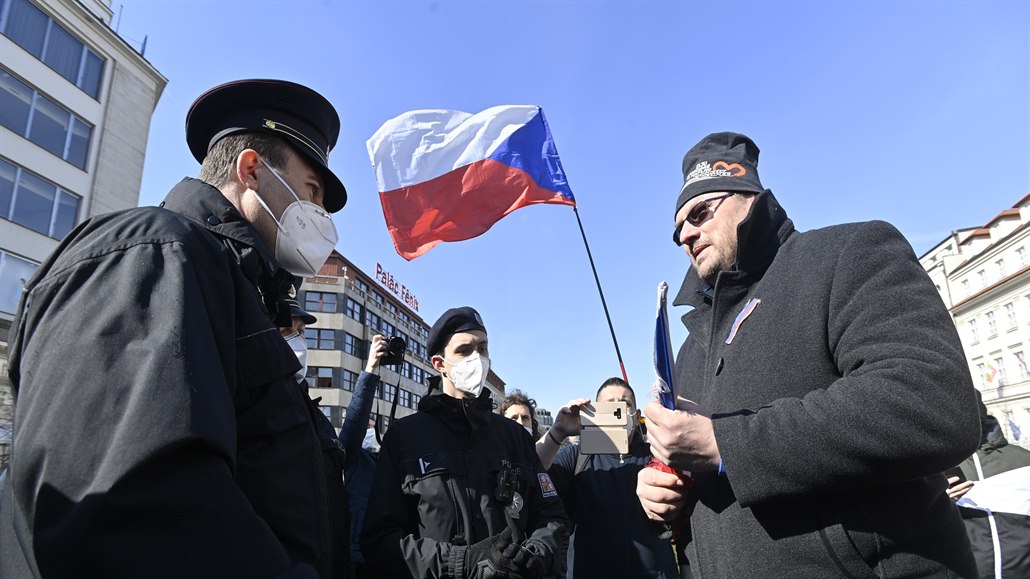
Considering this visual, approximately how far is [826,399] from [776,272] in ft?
1.78

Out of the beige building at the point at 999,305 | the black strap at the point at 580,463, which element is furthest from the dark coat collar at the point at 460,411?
the beige building at the point at 999,305

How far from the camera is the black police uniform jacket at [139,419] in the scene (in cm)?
93

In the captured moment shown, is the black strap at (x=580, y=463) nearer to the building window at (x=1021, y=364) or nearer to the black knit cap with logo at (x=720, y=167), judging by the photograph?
the black knit cap with logo at (x=720, y=167)

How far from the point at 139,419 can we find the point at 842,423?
156cm

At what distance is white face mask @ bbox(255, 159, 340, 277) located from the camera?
1990 mm

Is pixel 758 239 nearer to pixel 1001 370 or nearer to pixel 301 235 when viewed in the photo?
pixel 301 235

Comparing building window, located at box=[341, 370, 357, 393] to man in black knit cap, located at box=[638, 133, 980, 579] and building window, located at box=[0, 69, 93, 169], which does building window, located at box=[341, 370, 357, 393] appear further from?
man in black knit cap, located at box=[638, 133, 980, 579]

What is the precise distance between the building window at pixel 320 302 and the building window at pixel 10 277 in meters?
30.9

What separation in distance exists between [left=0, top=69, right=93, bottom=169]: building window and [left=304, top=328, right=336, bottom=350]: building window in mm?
27739

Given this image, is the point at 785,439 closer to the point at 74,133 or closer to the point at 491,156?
the point at 491,156

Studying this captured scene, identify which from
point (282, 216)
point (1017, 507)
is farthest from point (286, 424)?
point (1017, 507)

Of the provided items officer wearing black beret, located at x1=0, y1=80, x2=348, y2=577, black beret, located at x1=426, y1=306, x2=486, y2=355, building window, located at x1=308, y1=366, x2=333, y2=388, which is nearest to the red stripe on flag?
black beret, located at x1=426, y1=306, x2=486, y2=355

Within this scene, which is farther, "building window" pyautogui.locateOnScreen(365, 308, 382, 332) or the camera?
"building window" pyautogui.locateOnScreen(365, 308, 382, 332)

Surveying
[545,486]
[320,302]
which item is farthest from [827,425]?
[320,302]
